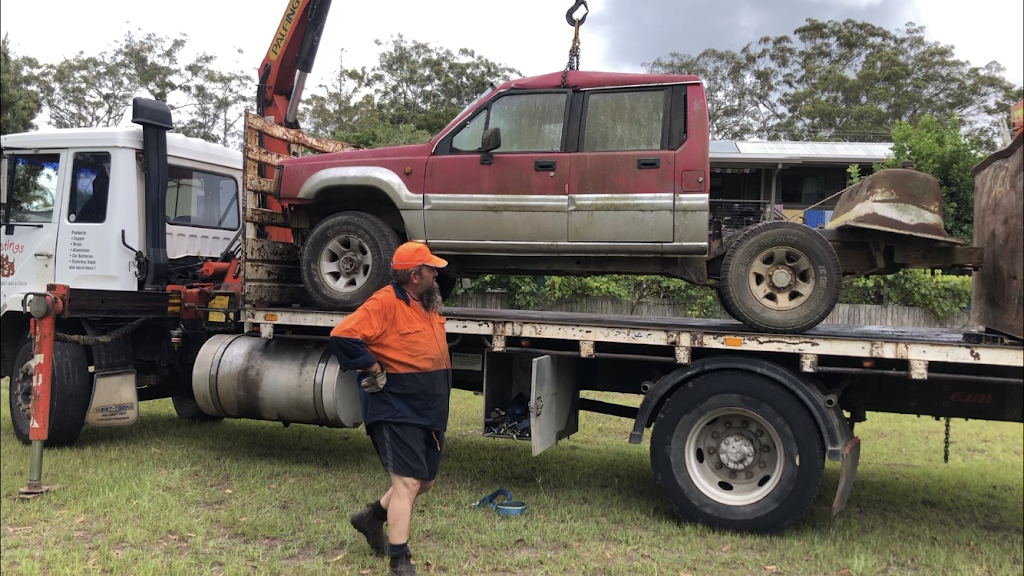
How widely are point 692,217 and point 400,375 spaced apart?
248cm

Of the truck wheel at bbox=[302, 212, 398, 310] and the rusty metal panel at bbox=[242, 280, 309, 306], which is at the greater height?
the truck wheel at bbox=[302, 212, 398, 310]

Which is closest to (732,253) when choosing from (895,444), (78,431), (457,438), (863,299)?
(457,438)

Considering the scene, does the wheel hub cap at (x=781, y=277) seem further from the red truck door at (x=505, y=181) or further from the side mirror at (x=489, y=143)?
the side mirror at (x=489, y=143)

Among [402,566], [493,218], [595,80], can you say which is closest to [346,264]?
[493,218]

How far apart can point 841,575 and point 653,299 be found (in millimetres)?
7348

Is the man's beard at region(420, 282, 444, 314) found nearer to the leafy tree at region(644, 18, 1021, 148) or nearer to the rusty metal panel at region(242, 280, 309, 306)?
the rusty metal panel at region(242, 280, 309, 306)

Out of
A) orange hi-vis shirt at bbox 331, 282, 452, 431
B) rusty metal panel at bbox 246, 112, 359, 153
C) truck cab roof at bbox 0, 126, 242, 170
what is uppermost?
rusty metal panel at bbox 246, 112, 359, 153

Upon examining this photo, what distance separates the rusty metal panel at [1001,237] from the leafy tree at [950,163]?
5837mm

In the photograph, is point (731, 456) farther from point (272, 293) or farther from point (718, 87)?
point (718, 87)

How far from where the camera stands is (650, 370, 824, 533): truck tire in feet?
15.1

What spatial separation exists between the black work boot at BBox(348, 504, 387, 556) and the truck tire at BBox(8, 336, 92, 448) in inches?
146

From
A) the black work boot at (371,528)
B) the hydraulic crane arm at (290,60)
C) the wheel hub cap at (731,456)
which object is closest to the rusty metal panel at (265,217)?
the hydraulic crane arm at (290,60)

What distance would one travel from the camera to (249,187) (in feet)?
20.4

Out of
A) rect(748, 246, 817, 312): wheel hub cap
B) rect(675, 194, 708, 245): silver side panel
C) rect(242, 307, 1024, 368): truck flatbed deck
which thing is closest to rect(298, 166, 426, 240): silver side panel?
rect(242, 307, 1024, 368): truck flatbed deck
